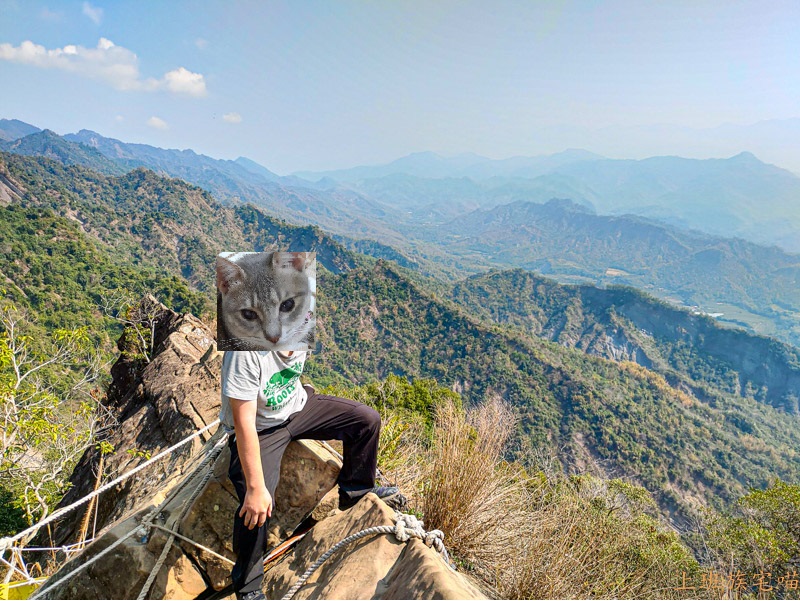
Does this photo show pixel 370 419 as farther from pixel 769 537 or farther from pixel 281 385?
pixel 769 537

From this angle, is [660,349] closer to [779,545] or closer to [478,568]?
[779,545]

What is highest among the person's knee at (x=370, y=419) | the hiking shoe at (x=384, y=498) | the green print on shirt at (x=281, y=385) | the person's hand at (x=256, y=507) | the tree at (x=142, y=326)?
the green print on shirt at (x=281, y=385)

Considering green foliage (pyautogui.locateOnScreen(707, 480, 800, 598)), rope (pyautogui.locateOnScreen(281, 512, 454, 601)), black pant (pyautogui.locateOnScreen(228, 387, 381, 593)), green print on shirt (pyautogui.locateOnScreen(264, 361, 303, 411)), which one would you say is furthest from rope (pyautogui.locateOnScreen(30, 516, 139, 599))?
green foliage (pyautogui.locateOnScreen(707, 480, 800, 598))

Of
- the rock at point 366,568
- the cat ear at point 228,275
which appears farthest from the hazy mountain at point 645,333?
the cat ear at point 228,275

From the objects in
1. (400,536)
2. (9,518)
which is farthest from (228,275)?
(9,518)

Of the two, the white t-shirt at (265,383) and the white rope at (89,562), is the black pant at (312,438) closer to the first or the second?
the white t-shirt at (265,383)

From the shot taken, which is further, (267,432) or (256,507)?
(267,432)
